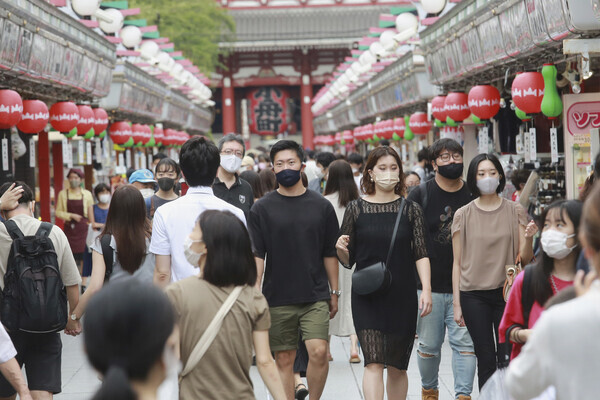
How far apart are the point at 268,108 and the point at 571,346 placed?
50764 mm

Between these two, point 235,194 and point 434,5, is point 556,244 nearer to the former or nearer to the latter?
point 235,194

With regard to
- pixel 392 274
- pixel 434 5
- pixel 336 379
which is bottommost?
pixel 336 379

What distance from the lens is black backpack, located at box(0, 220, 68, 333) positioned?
5895 millimetres

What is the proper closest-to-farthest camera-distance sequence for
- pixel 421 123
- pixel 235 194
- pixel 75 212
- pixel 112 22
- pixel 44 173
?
pixel 235 194, pixel 75 212, pixel 44 173, pixel 112 22, pixel 421 123

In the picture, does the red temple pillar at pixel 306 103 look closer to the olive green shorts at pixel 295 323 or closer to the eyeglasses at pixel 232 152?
the eyeglasses at pixel 232 152

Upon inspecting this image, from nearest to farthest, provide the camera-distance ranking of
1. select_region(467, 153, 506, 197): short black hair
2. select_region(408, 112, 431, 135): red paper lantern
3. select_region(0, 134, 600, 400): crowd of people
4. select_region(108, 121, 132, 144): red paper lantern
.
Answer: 1. select_region(0, 134, 600, 400): crowd of people
2. select_region(467, 153, 506, 197): short black hair
3. select_region(408, 112, 431, 135): red paper lantern
4. select_region(108, 121, 132, 144): red paper lantern

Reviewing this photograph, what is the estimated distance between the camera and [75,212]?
14.0 meters

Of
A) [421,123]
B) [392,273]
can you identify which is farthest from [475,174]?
[421,123]

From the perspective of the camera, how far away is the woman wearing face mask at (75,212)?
1379 centimetres

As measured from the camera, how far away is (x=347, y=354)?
9.72 m

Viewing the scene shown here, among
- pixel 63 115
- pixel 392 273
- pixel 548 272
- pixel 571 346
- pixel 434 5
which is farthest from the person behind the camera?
pixel 434 5

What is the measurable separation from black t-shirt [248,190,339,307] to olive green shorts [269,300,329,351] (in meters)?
0.06

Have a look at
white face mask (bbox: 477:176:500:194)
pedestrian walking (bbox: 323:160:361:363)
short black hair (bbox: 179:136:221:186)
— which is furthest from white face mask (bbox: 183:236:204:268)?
pedestrian walking (bbox: 323:160:361:363)

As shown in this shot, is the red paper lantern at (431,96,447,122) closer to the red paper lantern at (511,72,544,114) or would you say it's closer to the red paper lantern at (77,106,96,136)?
the red paper lantern at (511,72,544,114)
